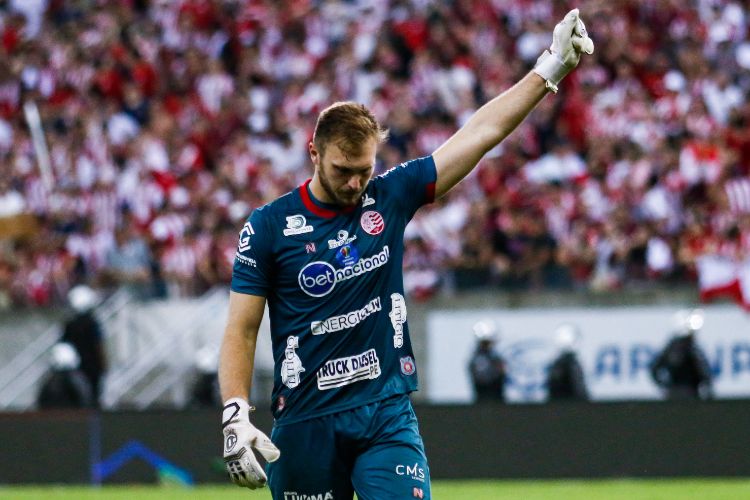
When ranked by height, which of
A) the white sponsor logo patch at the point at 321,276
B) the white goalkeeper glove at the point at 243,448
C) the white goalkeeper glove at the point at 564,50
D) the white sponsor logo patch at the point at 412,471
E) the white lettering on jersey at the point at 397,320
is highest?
the white goalkeeper glove at the point at 564,50

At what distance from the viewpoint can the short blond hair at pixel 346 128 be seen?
6.08m

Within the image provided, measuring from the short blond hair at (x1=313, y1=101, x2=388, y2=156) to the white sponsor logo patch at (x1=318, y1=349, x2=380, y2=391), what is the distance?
0.89m

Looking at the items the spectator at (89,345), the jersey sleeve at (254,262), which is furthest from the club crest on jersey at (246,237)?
the spectator at (89,345)

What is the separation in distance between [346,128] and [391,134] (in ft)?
46.3

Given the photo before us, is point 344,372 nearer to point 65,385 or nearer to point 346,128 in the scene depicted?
point 346,128

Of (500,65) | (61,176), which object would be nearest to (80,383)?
(61,176)

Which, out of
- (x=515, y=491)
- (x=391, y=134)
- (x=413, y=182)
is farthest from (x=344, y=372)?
(x=391, y=134)

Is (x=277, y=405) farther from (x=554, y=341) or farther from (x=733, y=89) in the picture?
(x=733, y=89)

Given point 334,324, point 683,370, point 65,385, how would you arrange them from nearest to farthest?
point 334,324
point 683,370
point 65,385

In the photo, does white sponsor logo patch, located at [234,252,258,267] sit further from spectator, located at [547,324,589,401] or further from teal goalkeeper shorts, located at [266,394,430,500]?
spectator, located at [547,324,589,401]

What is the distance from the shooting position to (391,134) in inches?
794

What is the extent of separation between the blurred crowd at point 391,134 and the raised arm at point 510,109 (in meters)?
11.4

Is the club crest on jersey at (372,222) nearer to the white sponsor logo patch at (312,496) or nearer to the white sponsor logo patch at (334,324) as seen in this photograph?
the white sponsor logo patch at (334,324)

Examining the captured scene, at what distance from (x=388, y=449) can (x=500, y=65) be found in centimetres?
1542
